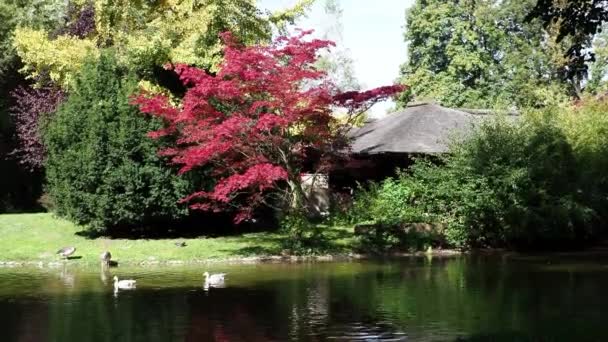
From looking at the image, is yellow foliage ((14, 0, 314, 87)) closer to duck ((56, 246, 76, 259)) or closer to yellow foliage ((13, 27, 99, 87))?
yellow foliage ((13, 27, 99, 87))

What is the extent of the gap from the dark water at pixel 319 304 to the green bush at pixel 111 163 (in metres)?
3.47

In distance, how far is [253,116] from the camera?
23.7 m

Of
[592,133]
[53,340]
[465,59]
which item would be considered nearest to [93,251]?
[53,340]

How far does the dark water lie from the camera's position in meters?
11.8

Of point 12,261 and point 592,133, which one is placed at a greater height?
point 592,133

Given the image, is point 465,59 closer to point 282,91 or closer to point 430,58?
point 430,58

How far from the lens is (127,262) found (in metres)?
21.8

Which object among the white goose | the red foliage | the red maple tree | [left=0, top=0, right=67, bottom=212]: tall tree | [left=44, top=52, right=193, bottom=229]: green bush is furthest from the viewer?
[left=0, top=0, right=67, bottom=212]: tall tree

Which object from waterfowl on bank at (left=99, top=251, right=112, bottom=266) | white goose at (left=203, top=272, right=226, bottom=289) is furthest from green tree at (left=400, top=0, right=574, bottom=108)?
white goose at (left=203, top=272, right=226, bottom=289)

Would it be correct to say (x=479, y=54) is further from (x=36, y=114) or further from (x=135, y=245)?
(x=135, y=245)

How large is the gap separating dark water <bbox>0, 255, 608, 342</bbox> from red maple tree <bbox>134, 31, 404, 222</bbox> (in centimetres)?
354

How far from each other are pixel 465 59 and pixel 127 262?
→ 3269 centimetres

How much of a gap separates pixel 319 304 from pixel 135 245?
10575mm

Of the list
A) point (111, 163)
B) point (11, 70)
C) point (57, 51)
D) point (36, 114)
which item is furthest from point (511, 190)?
point (11, 70)
